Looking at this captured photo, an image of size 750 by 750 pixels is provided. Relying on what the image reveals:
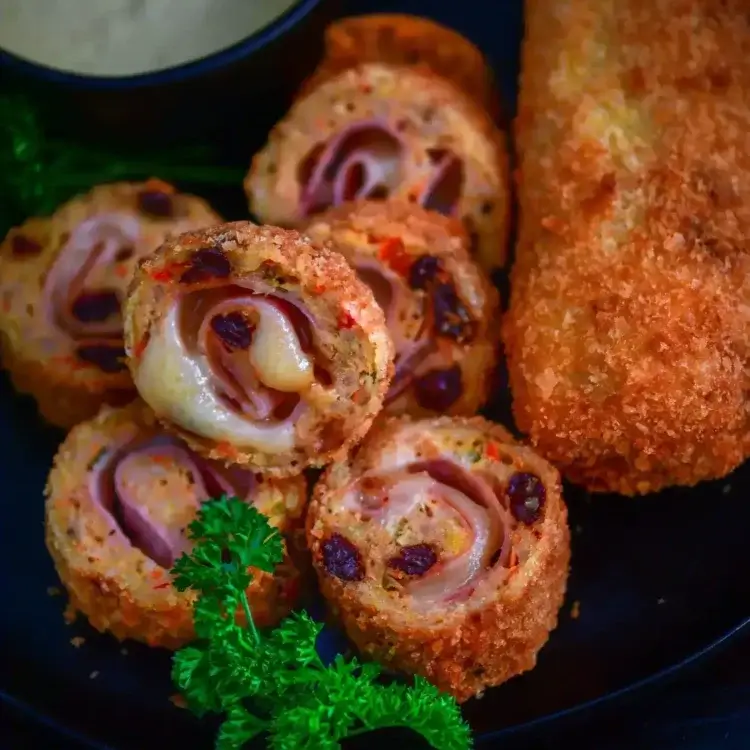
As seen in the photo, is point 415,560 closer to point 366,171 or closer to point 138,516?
point 138,516

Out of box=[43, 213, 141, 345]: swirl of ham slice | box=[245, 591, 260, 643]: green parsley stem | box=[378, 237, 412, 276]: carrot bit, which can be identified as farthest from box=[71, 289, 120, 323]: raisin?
box=[245, 591, 260, 643]: green parsley stem

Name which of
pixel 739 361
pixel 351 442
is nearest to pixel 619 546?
pixel 739 361

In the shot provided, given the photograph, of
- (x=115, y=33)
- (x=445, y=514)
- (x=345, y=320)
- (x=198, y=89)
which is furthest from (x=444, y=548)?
(x=115, y=33)

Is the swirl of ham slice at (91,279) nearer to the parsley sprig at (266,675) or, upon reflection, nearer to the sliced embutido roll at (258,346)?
the sliced embutido roll at (258,346)

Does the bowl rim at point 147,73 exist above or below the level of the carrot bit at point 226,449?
above

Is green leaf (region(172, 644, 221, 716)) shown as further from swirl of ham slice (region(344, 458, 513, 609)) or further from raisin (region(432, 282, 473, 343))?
raisin (region(432, 282, 473, 343))

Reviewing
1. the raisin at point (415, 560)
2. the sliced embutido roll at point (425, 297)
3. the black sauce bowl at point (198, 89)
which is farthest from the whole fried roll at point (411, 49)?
the raisin at point (415, 560)
